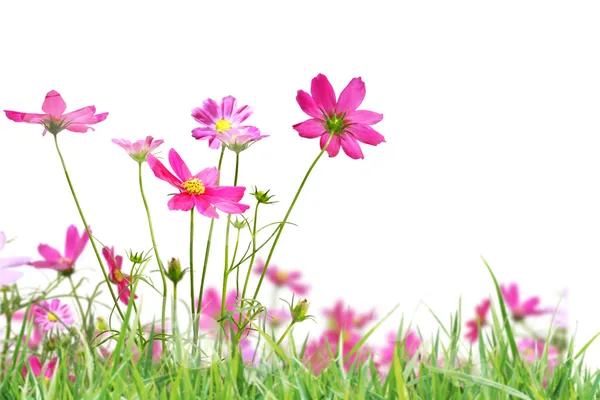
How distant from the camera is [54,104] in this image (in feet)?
3.23

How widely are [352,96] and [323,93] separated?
36 millimetres

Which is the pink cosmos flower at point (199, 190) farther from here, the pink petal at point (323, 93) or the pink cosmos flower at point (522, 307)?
the pink cosmos flower at point (522, 307)

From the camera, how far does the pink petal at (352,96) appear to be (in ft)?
3.25

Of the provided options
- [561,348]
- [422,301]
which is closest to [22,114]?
[422,301]

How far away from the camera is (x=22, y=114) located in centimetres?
99

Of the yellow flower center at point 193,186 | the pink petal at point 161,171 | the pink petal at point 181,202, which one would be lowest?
the pink petal at point 181,202

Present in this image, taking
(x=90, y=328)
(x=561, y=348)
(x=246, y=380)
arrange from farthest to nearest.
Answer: (x=561, y=348), (x=90, y=328), (x=246, y=380)

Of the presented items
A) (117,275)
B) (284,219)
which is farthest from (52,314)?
(284,219)

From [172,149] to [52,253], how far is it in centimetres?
38

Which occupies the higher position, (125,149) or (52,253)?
(125,149)

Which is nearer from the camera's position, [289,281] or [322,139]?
[322,139]

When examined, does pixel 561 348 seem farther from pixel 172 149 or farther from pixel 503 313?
pixel 172 149

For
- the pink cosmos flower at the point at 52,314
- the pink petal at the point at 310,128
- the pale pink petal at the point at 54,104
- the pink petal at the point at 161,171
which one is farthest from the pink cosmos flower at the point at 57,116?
the pink cosmos flower at the point at 52,314

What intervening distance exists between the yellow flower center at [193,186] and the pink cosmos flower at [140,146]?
7cm
